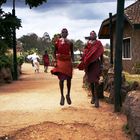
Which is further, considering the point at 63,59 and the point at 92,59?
the point at 92,59

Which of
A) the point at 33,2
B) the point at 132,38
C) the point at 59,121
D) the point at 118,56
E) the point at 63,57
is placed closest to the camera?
the point at 59,121

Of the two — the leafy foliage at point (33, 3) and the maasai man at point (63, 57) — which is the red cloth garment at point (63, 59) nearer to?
the maasai man at point (63, 57)

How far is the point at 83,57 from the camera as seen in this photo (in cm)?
1178

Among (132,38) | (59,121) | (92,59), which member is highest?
(132,38)

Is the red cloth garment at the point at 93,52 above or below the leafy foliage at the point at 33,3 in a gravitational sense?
below

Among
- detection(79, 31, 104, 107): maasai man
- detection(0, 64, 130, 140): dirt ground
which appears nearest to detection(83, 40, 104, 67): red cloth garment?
detection(79, 31, 104, 107): maasai man

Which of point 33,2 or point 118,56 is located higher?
point 33,2

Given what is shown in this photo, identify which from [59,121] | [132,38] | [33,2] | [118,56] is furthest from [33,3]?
[59,121]

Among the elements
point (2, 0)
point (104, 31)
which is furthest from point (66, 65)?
point (104, 31)

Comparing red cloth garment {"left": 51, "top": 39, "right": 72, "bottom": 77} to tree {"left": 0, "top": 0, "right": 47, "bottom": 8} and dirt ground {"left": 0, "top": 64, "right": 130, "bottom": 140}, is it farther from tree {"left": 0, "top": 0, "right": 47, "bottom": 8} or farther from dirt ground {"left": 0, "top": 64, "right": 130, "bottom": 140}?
tree {"left": 0, "top": 0, "right": 47, "bottom": 8}

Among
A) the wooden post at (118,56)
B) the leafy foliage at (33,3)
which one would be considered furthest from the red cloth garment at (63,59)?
the leafy foliage at (33,3)

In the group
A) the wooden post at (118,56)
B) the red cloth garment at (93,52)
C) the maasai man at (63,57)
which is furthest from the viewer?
the red cloth garment at (93,52)

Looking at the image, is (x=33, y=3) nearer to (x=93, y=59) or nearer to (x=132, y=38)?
(x=132, y=38)

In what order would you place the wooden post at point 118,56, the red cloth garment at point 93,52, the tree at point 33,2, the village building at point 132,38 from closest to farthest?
the wooden post at point 118,56 → the red cloth garment at point 93,52 → the tree at point 33,2 → the village building at point 132,38
